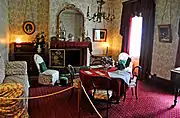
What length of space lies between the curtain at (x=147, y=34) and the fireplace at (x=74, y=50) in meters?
2.21

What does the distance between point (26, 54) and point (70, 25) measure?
6.90ft

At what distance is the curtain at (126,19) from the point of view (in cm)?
732

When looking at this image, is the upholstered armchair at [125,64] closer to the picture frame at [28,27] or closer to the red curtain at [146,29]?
the red curtain at [146,29]

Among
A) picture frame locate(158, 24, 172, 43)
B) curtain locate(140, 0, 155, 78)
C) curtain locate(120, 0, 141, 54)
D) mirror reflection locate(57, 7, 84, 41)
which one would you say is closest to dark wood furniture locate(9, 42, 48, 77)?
mirror reflection locate(57, 7, 84, 41)

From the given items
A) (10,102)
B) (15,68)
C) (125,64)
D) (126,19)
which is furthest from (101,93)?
(126,19)

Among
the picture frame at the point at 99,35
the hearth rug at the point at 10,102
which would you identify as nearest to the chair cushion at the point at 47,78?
the hearth rug at the point at 10,102

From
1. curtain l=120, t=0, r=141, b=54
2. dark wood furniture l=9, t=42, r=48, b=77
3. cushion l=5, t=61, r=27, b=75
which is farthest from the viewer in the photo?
curtain l=120, t=0, r=141, b=54

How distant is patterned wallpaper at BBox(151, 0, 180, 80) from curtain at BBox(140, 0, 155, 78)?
0.44ft

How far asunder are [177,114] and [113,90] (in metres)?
1.45

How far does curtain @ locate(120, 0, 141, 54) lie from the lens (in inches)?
288

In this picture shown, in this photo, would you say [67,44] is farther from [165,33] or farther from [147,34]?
[165,33]

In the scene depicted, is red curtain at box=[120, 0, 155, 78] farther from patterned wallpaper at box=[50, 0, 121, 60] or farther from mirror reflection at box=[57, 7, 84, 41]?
mirror reflection at box=[57, 7, 84, 41]

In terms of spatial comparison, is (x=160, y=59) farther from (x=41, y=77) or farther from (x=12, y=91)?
(x=12, y=91)

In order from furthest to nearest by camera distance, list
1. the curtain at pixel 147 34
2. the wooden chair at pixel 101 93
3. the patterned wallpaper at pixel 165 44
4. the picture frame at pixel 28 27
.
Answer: the picture frame at pixel 28 27 → the curtain at pixel 147 34 → the patterned wallpaper at pixel 165 44 → the wooden chair at pixel 101 93
